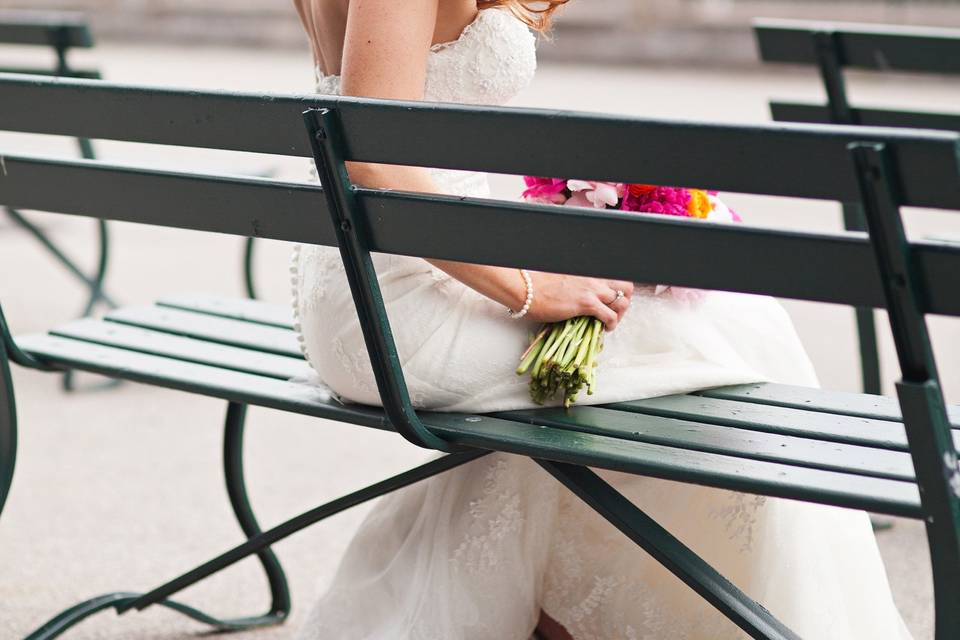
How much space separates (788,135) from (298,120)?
0.80m

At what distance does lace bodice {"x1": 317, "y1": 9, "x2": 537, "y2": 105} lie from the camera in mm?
2688

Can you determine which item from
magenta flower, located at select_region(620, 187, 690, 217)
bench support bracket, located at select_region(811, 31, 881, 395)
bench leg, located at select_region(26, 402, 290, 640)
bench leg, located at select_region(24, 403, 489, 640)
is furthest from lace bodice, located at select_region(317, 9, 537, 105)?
bench support bracket, located at select_region(811, 31, 881, 395)

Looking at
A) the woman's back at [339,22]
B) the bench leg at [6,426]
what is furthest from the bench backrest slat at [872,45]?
the bench leg at [6,426]

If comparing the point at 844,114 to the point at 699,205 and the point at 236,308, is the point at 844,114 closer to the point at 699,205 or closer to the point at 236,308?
the point at 699,205

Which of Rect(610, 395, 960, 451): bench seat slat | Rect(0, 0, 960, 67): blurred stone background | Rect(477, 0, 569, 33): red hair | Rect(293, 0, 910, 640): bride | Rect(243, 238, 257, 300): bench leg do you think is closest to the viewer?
Rect(610, 395, 960, 451): bench seat slat

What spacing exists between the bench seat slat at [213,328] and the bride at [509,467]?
25cm

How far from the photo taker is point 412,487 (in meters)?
2.94

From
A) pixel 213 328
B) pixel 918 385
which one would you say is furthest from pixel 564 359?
pixel 213 328

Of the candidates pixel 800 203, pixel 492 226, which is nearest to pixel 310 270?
pixel 492 226

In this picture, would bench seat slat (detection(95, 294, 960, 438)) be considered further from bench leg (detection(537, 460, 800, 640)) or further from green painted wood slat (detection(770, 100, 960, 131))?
green painted wood slat (detection(770, 100, 960, 131))

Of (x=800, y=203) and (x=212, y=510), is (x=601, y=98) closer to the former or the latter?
(x=800, y=203)

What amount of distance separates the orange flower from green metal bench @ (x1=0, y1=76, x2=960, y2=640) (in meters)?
0.35

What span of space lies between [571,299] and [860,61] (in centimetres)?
162

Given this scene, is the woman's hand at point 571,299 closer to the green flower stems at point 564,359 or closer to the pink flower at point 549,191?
the green flower stems at point 564,359
